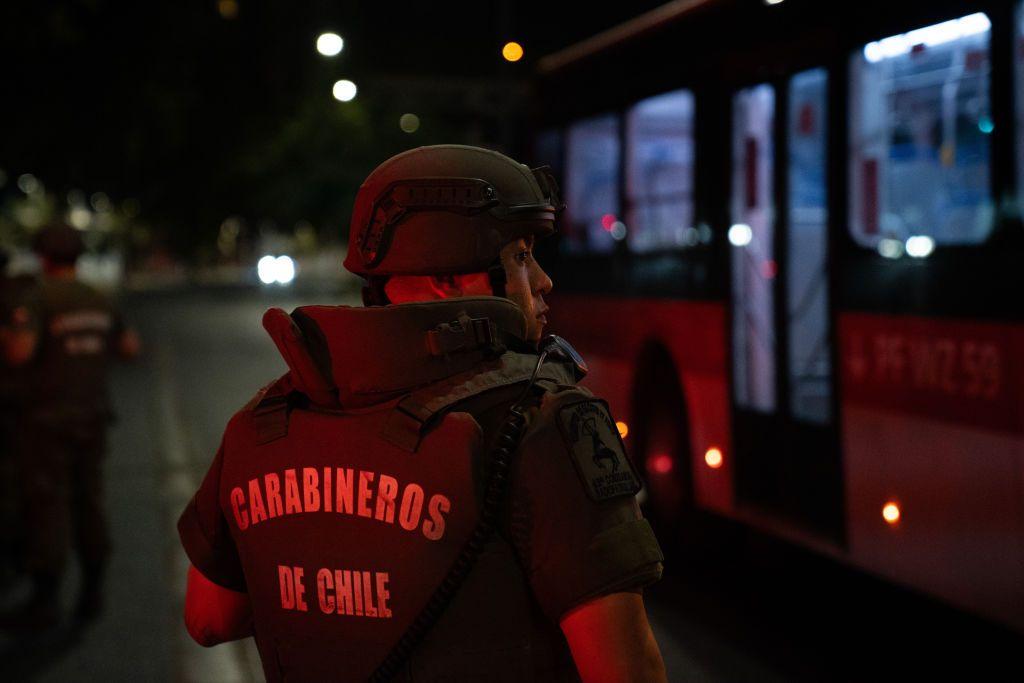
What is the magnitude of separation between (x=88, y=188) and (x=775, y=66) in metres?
22.0

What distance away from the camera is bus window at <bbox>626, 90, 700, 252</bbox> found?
8.04 meters

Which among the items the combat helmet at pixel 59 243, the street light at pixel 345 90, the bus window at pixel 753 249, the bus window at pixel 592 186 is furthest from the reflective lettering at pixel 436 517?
the bus window at pixel 592 186

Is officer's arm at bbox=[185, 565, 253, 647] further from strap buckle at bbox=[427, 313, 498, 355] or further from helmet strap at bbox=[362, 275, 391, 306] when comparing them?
strap buckle at bbox=[427, 313, 498, 355]

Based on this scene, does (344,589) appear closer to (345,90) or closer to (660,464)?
(345,90)

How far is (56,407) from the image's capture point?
21.0ft

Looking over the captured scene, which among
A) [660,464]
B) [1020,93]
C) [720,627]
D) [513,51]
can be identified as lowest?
[720,627]

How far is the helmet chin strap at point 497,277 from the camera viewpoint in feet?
7.06

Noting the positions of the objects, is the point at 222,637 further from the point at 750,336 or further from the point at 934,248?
the point at 750,336

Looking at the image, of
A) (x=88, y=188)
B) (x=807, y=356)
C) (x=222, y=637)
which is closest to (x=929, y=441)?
(x=807, y=356)

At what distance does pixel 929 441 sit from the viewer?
5.47 m

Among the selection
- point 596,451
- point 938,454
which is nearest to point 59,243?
point 938,454

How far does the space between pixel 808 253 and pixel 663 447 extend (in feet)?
6.13

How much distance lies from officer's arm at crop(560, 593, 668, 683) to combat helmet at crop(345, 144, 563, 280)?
56 centimetres

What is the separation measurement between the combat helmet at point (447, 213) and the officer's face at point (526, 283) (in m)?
0.03
